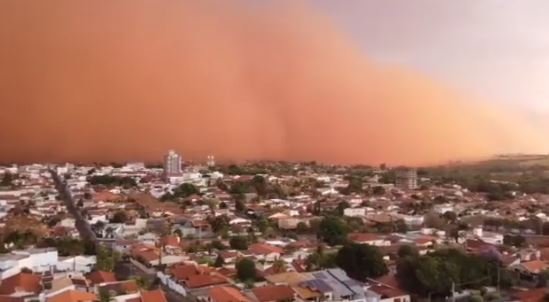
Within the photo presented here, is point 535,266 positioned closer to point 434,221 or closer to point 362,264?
point 362,264

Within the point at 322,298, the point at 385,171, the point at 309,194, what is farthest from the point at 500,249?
the point at 385,171

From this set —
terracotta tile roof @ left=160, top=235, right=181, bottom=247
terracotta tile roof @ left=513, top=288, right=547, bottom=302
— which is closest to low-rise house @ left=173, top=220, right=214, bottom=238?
terracotta tile roof @ left=160, top=235, right=181, bottom=247

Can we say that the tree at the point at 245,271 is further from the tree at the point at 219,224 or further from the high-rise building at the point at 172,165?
the high-rise building at the point at 172,165

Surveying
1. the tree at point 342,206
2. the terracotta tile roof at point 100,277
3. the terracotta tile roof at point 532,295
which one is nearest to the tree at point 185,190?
the tree at point 342,206

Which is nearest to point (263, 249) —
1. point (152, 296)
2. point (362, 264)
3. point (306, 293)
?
point (362, 264)

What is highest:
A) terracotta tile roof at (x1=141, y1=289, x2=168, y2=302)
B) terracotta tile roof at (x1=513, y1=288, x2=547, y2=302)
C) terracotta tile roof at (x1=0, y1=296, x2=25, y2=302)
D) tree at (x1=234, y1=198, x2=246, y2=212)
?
tree at (x1=234, y1=198, x2=246, y2=212)

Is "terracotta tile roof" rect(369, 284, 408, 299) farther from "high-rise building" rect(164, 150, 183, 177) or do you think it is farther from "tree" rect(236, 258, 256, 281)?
"high-rise building" rect(164, 150, 183, 177)
